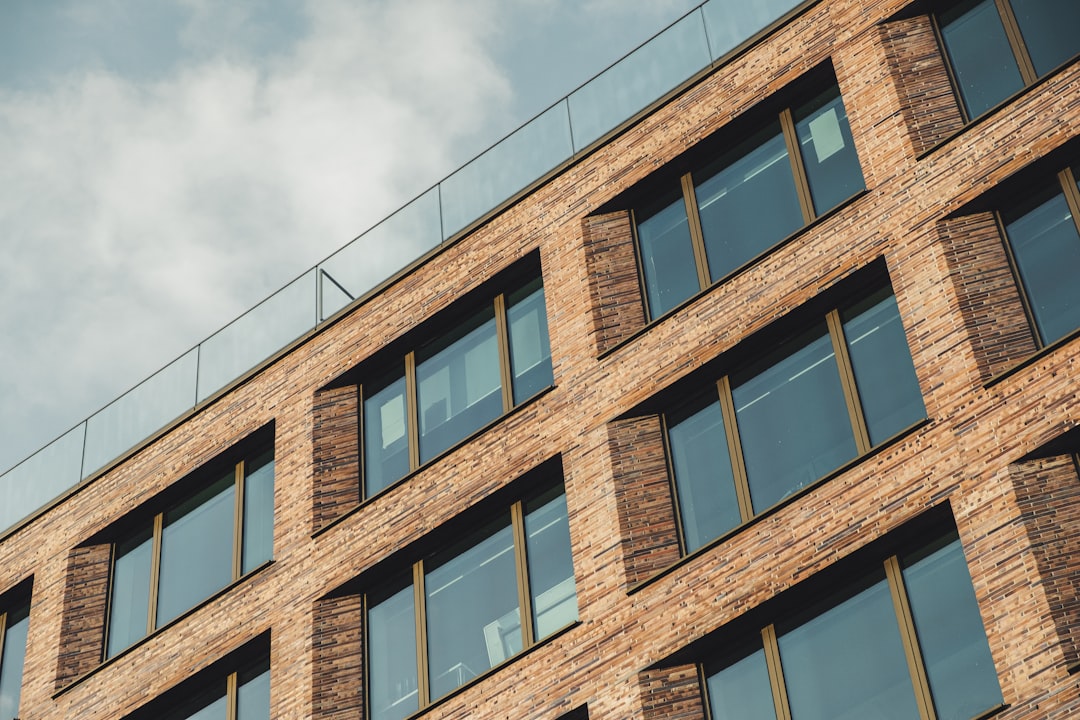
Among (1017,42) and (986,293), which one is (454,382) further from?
(1017,42)

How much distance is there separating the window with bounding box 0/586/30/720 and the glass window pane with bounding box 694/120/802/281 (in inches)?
560

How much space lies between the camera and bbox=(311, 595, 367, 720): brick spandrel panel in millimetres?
26719

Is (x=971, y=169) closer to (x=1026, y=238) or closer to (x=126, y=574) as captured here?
(x=1026, y=238)

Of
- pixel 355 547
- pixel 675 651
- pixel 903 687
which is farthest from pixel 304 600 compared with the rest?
pixel 903 687

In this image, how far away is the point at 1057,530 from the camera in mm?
21078

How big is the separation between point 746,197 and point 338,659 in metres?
9.20

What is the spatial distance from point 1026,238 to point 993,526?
472 centimetres

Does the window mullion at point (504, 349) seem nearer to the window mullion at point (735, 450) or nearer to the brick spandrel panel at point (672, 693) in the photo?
the window mullion at point (735, 450)

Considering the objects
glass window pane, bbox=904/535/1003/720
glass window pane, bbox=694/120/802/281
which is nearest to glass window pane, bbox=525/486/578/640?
glass window pane, bbox=694/120/802/281

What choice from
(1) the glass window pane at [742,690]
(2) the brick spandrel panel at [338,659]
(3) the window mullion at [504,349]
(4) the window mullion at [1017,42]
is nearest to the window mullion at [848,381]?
(1) the glass window pane at [742,690]

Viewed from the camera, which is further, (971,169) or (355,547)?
(355,547)

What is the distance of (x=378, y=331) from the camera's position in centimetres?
Answer: 3048

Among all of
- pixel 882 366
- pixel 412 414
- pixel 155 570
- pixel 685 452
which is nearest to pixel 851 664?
pixel 882 366

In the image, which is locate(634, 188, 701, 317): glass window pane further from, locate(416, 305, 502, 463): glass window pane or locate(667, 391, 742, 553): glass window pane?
locate(416, 305, 502, 463): glass window pane
